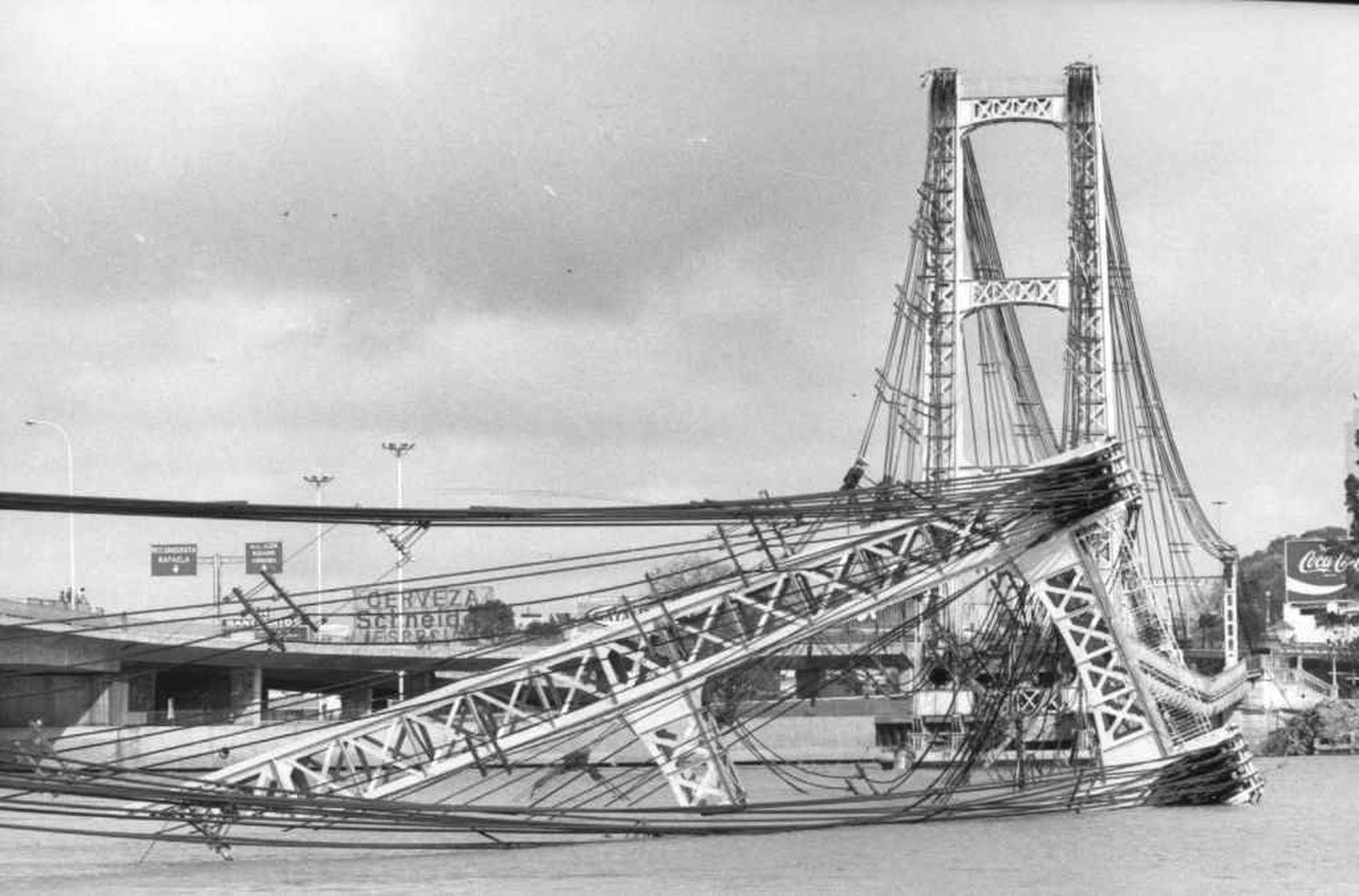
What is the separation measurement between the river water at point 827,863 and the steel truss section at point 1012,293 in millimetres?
35571

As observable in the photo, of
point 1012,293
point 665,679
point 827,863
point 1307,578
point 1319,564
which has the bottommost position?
point 827,863

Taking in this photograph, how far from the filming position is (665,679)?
3300 centimetres

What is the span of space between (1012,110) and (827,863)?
175ft

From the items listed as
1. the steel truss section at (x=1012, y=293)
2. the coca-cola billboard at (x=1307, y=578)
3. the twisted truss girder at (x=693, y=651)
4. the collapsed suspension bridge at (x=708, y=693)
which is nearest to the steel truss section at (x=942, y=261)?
the steel truss section at (x=1012, y=293)

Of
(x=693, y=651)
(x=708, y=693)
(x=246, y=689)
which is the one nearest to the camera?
(x=693, y=651)

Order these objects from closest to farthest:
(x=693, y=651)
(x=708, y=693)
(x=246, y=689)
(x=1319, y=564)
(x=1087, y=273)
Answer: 1. (x=693, y=651)
2. (x=708, y=693)
3. (x=1087, y=273)
4. (x=246, y=689)
5. (x=1319, y=564)

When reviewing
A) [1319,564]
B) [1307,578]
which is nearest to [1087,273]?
[1319,564]

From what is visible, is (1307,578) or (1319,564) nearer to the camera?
(1319,564)

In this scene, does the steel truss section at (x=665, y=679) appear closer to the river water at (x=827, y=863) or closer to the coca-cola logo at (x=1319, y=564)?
the river water at (x=827, y=863)

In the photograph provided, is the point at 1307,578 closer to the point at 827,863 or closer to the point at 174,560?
the point at 174,560

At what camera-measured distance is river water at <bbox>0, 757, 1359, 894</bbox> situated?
29547mm

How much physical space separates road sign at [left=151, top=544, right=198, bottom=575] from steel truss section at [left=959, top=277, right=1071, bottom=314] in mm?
40465

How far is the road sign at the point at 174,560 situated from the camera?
9969 cm

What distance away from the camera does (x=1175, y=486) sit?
83188 mm
